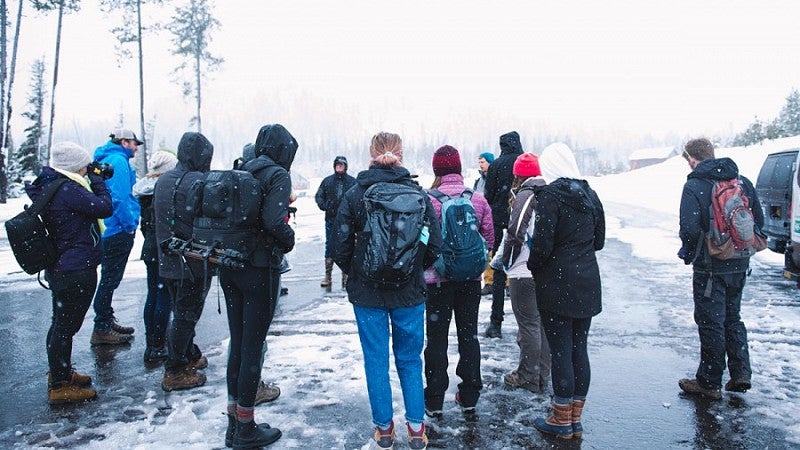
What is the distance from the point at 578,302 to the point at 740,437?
5.01 ft

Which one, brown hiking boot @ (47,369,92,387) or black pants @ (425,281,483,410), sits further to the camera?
brown hiking boot @ (47,369,92,387)

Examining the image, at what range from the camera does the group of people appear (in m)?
3.57

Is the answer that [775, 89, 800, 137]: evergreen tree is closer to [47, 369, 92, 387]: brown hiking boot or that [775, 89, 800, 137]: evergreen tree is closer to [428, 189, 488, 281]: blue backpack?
[428, 189, 488, 281]: blue backpack

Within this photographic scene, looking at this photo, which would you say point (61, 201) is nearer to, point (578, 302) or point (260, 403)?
point (260, 403)

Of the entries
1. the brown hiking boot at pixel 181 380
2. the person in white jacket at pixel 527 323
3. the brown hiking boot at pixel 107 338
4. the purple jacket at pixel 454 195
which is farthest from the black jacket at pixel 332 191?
the purple jacket at pixel 454 195

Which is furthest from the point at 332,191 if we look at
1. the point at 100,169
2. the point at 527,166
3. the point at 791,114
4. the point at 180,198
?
the point at 791,114

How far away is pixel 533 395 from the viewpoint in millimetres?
4586

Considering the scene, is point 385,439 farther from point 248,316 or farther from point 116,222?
point 116,222

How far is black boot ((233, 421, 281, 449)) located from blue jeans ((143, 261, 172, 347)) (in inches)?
86.7

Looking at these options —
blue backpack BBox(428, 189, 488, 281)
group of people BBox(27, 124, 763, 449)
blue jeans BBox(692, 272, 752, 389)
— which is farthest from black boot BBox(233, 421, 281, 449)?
blue jeans BBox(692, 272, 752, 389)

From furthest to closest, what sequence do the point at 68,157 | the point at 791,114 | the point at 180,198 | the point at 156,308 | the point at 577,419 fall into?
the point at 791,114
the point at 156,308
the point at 68,157
the point at 180,198
the point at 577,419

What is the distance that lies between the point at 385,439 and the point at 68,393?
289 cm

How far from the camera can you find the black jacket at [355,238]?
3.46 meters

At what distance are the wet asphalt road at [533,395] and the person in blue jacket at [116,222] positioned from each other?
0.33 m
